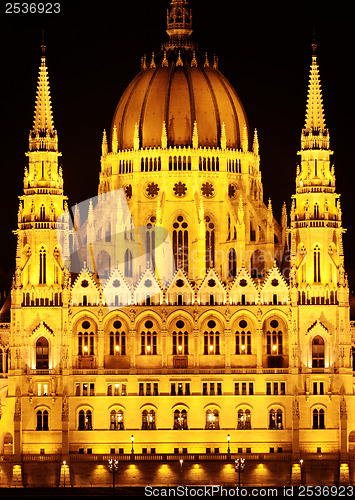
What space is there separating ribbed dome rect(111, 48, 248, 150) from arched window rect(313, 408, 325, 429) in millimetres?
28214

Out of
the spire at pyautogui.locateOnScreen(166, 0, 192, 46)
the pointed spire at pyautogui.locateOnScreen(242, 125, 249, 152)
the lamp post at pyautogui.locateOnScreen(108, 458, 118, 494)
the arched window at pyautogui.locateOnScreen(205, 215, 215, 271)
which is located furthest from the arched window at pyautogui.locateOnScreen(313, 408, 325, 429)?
the spire at pyautogui.locateOnScreen(166, 0, 192, 46)

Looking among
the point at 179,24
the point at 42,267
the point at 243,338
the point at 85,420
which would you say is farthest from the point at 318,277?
the point at 179,24

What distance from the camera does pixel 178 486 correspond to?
74062 mm

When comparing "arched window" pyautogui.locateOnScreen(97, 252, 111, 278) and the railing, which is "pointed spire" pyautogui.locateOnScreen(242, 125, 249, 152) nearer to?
"arched window" pyautogui.locateOnScreen(97, 252, 111, 278)

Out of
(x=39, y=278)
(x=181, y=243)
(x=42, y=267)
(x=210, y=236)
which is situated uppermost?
(x=210, y=236)

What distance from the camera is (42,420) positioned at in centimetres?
7969

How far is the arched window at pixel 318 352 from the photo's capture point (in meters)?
80.2

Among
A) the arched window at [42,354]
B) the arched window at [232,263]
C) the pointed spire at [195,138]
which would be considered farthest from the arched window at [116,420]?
the pointed spire at [195,138]

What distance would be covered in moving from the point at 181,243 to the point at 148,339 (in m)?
13.8

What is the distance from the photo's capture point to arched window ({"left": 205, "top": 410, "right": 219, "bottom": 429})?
8012cm

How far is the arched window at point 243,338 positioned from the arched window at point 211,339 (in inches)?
63.1

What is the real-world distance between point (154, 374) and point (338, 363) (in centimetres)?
1480

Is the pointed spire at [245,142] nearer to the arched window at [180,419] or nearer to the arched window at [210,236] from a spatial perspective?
the arched window at [210,236]

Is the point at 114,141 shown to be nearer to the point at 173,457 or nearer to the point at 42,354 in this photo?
the point at 42,354
